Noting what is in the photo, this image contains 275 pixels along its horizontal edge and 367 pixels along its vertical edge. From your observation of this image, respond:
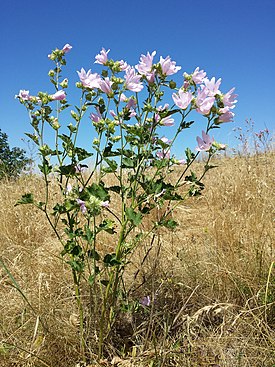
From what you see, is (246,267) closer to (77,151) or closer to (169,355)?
(169,355)

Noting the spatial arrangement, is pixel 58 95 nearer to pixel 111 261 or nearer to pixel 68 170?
pixel 68 170

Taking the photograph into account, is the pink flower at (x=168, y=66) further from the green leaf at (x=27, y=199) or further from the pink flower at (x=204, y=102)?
the green leaf at (x=27, y=199)

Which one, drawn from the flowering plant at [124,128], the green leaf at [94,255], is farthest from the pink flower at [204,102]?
the green leaf at [94,255]

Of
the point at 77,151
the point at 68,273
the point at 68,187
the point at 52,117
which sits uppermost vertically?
the point at 52,117

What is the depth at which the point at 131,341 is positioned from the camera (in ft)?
5.25

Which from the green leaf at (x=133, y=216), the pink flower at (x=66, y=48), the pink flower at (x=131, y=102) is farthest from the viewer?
the pink flower at (x=66, y=48)

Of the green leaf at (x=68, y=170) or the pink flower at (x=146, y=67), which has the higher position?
the pink flower at (x=146, y=67)

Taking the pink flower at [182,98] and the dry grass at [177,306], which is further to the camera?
the dry grass at [177,306]

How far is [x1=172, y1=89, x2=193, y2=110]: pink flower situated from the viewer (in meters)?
1.23

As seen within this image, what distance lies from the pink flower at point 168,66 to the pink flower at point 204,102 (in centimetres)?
11

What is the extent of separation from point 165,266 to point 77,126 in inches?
45.3

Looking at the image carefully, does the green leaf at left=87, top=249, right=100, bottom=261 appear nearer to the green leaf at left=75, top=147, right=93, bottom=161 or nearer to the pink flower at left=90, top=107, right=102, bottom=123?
the green leaf at left=75, top=147, right=93, bottom=161

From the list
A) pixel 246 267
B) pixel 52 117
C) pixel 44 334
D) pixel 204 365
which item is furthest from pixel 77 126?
pixel 246 267

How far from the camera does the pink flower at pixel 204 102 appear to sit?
3.99 feet
